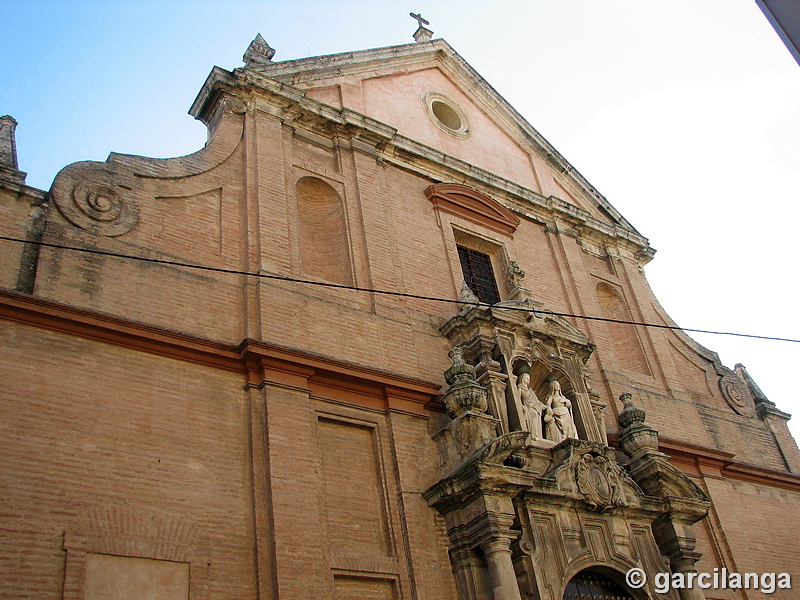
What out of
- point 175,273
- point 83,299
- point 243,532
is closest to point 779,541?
point 243,532

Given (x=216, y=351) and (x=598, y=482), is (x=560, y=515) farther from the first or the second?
(x=216, y=351)

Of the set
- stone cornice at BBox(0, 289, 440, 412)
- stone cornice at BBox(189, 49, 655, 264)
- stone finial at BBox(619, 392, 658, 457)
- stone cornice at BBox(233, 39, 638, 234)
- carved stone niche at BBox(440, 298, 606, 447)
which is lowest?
stone finial at BBox(619, 392, 658, 457)

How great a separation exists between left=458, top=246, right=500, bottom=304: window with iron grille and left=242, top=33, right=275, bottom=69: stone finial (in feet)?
16.0

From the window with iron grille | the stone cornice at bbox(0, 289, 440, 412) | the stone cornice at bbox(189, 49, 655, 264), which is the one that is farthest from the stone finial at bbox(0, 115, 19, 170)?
the window with iron grille

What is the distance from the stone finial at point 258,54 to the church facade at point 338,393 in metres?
0.09

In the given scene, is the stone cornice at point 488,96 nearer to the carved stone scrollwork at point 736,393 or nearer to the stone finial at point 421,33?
the stone finial at point 421,33

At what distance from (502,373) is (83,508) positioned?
635cm

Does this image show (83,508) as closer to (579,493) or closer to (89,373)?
(89,373)

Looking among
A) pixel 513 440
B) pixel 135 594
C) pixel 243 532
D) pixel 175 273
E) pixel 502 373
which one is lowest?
pixel 135 594

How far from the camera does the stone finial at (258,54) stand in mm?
14412

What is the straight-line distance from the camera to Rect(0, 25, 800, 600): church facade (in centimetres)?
873

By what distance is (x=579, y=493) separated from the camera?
11.2 m

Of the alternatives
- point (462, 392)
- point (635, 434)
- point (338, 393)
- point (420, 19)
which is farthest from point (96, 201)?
point (420, 19)

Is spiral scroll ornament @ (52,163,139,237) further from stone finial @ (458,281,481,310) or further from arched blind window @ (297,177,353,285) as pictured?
stone finial @ (458,281,481,310)
